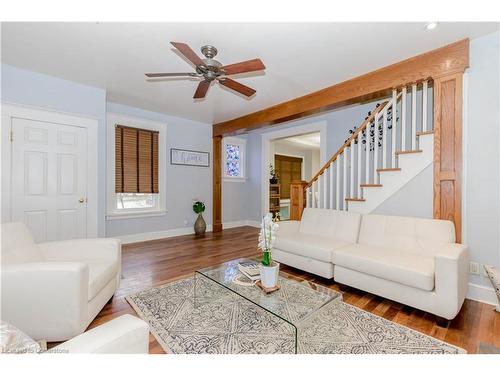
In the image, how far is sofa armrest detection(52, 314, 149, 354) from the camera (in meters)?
0.85

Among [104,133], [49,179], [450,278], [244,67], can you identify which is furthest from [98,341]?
[104,133]

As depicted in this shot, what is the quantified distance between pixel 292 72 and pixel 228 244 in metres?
3.06

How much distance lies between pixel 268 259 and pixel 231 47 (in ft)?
6.97

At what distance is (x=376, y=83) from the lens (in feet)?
9.74

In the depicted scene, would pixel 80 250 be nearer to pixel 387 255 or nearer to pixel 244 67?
pixel 244 67

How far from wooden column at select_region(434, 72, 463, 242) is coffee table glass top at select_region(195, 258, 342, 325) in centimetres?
166

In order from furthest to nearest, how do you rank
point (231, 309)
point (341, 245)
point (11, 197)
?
point (11, 197), point (341, 245), point (231, 309)

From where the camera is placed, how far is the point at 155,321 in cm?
197

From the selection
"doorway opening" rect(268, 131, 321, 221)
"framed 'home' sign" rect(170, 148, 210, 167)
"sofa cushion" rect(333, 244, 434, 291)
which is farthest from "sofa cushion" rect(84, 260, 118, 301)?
"doorway opening" rect(268, 131, 321, 221)

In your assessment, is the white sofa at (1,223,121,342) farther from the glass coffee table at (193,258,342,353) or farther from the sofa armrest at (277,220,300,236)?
the sofa armrest at (277,220,300,236)

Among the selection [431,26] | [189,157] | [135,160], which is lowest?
[135,160]

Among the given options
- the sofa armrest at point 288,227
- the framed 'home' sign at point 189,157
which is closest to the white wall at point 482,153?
the sofa armrest at point 288,227
